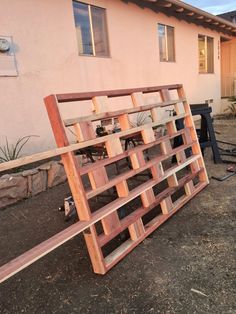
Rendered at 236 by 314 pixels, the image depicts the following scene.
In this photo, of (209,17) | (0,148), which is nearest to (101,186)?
(0,148)

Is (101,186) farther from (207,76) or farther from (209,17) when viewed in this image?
(207,76)

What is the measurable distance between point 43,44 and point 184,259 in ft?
14.8

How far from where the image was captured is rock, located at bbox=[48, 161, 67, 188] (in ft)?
13.8

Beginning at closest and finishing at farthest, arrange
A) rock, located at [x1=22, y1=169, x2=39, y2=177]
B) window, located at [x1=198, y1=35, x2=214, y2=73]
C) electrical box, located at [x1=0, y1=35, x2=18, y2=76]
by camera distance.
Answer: rock, located at [x1=22, y1=169, x2=39, y2=177] < electrical box, located at [x1=0, y1=35, x2=18, y2=76] < window, located at [x1=198, y1=35, x2=214, y2=73]

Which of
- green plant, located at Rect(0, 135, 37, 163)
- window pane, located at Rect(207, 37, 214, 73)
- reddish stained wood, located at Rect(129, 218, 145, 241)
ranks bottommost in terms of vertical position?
reddish stained wood, located at Rect(129, 218, 145, 241)

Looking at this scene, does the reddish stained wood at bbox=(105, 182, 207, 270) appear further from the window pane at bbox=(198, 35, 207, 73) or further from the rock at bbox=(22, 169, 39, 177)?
the window pane at bbox=(198, 35, 207, 73)

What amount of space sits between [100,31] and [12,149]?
137 inches

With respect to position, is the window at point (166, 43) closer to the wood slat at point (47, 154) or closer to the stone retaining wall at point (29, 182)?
the stone retaining wall at point (29, 182)

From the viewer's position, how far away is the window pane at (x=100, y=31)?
598 cm

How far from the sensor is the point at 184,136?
360 cm

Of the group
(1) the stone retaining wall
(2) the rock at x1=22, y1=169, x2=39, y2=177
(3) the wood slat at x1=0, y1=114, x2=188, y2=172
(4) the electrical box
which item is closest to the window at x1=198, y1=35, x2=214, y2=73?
(4) the electrical box

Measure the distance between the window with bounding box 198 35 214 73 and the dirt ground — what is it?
865 cm

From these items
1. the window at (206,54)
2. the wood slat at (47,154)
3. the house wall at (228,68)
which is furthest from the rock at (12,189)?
the house wall at (228,68)

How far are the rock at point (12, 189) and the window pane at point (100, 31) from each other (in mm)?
3691
